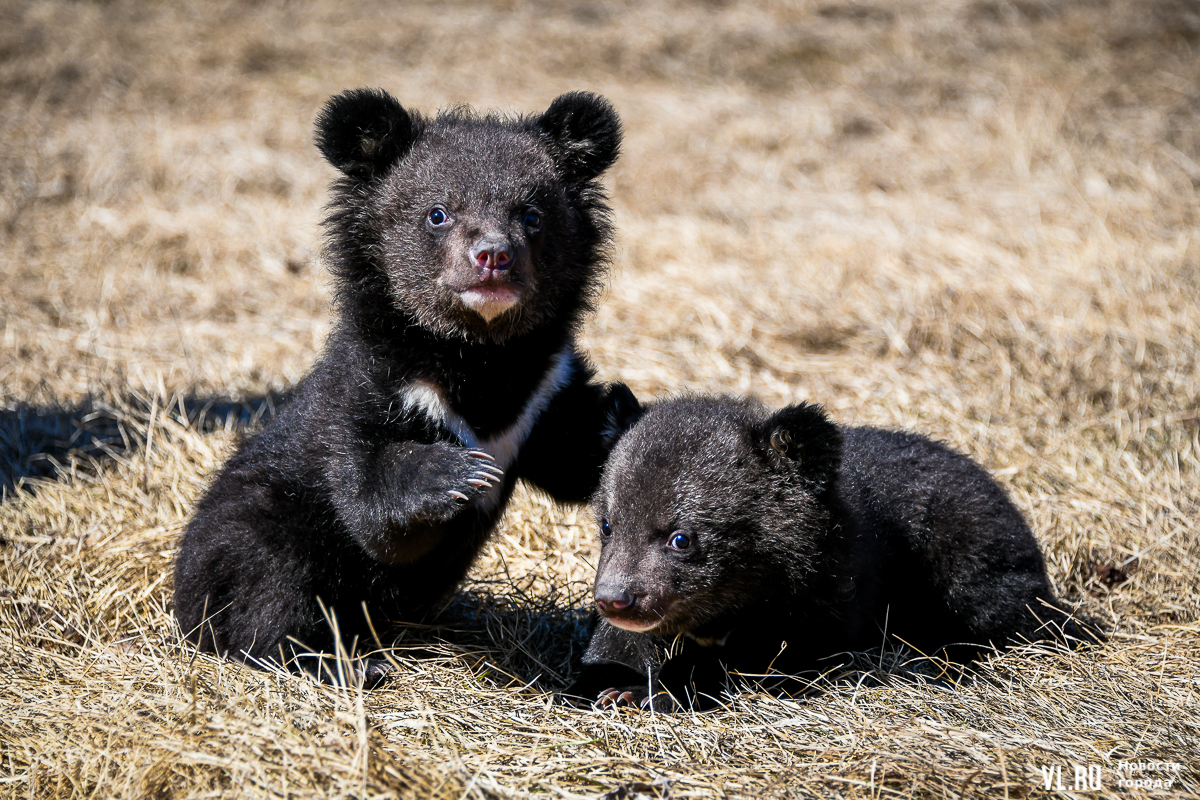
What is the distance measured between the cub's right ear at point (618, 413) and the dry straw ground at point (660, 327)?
3.13 ft

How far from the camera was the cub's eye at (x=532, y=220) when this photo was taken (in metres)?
3.61

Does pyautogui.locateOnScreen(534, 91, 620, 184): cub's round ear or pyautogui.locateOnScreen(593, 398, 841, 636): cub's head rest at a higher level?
pyautogui.locateOnScreen(534, 91, 620, 184): cub's round ear

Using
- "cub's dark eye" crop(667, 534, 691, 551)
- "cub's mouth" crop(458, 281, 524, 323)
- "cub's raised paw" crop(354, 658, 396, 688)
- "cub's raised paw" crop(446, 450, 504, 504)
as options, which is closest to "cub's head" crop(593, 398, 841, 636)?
"cub's dark eye" crop(667, 534, 691, 551)

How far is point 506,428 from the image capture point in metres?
3.73

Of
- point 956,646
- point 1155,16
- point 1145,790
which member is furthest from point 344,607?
point 1155,16

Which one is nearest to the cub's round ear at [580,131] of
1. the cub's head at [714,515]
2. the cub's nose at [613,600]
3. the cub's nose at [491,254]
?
the cub's nose at [491,254]

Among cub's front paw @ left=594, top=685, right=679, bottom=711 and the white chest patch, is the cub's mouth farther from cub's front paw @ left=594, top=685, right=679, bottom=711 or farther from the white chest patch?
cub's front paw @ left=594, top=685, right=679, bottom=711

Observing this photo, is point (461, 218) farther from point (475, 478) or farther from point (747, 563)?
point (747, 563)

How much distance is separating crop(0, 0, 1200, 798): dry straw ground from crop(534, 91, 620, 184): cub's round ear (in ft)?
6.21

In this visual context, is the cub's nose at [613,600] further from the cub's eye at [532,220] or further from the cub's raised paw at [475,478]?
the cub's eye at [532,220]

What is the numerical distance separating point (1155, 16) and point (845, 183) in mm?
5670

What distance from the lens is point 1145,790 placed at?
2.81 metres

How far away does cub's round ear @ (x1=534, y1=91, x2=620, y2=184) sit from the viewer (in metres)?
3.91

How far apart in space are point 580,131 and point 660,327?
11.4 ft
